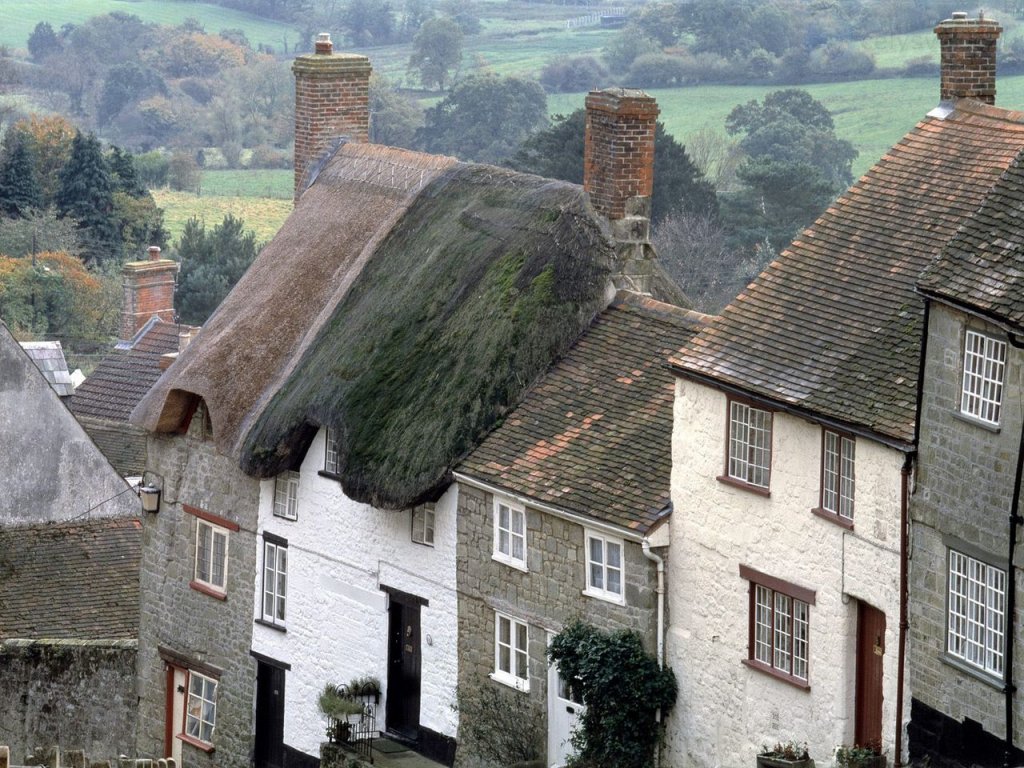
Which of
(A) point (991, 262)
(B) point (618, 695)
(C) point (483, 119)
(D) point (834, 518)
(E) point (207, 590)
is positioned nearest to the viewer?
(A) point (991, 262)

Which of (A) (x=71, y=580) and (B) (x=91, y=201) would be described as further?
(B) (x=91, y=201)

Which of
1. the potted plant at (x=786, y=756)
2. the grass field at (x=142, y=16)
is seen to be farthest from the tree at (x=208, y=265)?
the grass field at (x=142, y=16)

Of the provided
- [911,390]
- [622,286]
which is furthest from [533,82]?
[911,390]

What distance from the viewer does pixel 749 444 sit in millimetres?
22766

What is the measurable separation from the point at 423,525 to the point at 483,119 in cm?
8345

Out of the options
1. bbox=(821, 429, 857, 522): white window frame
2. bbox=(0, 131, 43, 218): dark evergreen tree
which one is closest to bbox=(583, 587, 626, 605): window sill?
bbox=(821, 429, 857, 522): white window frame

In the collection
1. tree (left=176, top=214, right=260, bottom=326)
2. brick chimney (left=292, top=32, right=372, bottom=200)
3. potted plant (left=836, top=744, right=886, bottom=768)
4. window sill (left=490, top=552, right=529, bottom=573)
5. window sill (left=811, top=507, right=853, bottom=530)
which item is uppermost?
brick chimney (left=292, top=32, right=372, bottom=200)

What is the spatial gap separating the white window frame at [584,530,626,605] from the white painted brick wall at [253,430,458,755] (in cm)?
260

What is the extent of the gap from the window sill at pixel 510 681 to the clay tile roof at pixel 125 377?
876 inches

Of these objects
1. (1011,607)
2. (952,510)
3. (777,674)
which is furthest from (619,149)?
(1011,607)

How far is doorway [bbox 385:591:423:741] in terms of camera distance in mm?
27672

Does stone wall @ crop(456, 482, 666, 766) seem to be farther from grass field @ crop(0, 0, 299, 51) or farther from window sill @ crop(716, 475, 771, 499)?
grass field @ crop(0, 0, 299, 51)

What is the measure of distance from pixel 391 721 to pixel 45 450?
10.5m

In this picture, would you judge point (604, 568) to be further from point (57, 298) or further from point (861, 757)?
point (57, 298)
